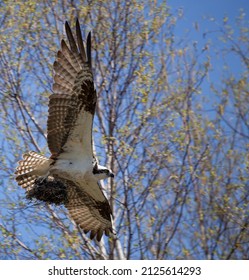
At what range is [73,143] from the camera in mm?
7668

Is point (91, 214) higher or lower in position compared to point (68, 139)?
lower

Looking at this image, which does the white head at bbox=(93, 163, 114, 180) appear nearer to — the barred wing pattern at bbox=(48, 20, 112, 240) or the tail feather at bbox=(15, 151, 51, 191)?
the barred wing pattern at bbox=(48, 20, 112, 240)

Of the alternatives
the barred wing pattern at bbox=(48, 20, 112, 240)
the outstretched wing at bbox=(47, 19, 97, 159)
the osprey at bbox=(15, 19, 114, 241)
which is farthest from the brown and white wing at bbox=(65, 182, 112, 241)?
the outstretched wing at bbox=(47, 19, 97, 159)

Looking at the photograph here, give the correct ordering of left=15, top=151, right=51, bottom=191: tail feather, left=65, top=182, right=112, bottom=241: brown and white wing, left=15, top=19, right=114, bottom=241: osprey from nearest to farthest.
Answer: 1. left=15, top=19, right=114, bottom=241: osprey
2. left=15, top=151, right=51, bottom=191: tail feather
3. left=65, top=182, right=112, bottom=241: brown and white wing

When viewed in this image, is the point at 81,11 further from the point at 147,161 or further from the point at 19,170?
the point at 19,170

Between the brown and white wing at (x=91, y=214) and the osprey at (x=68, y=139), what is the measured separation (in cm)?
33

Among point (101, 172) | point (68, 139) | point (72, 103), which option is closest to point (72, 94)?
point (72, 103)

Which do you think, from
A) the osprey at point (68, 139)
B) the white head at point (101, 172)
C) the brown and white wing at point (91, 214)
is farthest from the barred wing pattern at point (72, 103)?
the brown and white wing at point (91, 214)

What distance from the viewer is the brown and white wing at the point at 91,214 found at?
8375 mm

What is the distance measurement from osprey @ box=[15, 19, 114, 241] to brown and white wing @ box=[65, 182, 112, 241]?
0.33 metres

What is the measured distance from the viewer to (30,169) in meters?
7.80

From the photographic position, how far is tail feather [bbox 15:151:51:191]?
7.72 metres

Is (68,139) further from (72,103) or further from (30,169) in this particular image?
(30,169)

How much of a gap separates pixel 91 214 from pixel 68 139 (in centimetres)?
127
